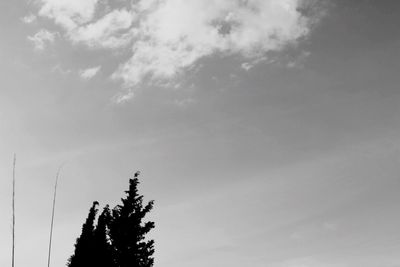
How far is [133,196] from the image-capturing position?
87.5 ft

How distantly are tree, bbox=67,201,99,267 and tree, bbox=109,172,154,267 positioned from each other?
53.4 inches

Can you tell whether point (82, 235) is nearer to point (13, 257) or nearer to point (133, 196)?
point (133, 196)

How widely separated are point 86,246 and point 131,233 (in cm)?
288

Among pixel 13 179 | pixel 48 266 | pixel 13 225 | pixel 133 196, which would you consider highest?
pixel 133 196

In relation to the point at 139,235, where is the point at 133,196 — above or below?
above

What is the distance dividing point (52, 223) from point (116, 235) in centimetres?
877

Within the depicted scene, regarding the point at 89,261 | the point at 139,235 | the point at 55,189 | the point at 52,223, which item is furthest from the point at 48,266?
the point at 139,235

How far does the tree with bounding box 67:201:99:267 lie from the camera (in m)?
23.8

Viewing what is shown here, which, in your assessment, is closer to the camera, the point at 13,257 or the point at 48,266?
the point at 13,257

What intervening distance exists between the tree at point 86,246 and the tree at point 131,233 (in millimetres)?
1356

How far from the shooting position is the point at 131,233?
25312 mm

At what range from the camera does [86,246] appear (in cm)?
2439

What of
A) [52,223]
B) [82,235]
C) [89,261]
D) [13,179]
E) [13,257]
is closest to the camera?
[13,257]

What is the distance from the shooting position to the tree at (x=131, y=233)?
24.7 meters
